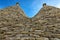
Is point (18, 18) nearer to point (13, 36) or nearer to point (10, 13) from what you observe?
point (10, 13)

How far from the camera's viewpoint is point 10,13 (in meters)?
13.8

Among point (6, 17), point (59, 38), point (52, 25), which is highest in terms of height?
point (6, 17)

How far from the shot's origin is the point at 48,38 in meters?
9.32

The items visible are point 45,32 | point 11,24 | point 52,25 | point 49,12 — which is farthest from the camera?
point 49,12

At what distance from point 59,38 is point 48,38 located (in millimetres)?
599

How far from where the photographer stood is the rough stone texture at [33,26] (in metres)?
9.62

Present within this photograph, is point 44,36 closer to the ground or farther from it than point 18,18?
closer to the ground

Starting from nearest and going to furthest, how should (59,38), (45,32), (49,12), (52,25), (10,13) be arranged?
(59,38) < (45,32) < (52,25) < (49,12) < (10,13)

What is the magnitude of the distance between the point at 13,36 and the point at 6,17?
3294 mm

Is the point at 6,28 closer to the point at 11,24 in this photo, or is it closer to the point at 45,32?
the point at 11,24

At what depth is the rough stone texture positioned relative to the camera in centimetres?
962

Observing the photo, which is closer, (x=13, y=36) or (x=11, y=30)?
(x=13, y=36)

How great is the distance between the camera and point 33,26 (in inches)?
428

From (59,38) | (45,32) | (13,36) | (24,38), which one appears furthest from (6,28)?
(59,38)
